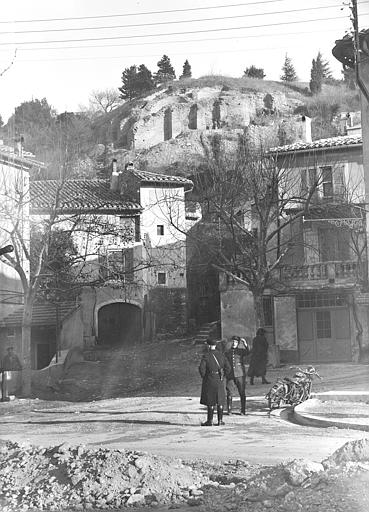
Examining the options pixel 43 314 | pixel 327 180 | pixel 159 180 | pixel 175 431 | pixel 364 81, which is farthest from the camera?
pixel 159 180

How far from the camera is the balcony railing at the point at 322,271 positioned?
1063 inches

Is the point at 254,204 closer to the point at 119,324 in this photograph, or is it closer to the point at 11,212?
the point at 11,212

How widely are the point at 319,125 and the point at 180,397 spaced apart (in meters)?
51.2

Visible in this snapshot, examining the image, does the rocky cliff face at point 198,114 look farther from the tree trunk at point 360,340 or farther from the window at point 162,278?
the tree trunk at point 360,340

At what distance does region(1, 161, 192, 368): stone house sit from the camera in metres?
29.9

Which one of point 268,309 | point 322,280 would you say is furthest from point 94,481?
point 268,309

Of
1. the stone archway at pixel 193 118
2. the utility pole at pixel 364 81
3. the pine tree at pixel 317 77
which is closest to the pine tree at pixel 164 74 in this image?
the stone archway at pixel 193 118

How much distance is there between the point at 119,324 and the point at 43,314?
3.67 meters

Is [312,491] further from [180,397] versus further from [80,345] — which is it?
[80,345]

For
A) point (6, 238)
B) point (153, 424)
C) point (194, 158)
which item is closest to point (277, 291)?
point (6, 238)

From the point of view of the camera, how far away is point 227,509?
630 cm

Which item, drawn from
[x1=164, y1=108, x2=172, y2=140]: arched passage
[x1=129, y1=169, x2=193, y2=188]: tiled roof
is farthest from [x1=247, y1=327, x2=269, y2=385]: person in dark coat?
[x1=164, y1=108, x2=172, y2=140]: arched passage

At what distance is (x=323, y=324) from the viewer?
2753cm

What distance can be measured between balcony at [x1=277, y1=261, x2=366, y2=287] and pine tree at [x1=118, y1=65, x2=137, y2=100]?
6187 centimetres
